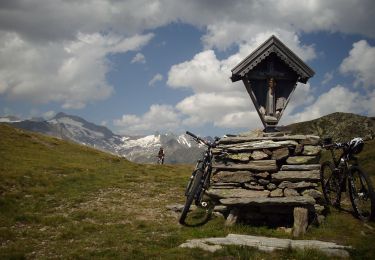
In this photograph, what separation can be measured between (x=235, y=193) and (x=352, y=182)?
4481 mm

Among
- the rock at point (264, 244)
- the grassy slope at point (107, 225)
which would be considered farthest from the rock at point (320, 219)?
the rock at point (264, 244)

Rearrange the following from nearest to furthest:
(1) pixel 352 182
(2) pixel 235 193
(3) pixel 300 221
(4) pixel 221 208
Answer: (3) pixel 300 221, (1) pixel 352 182, (2) pixel 235 193, (4) pixel 221 208

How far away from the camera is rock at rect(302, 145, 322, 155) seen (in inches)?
602

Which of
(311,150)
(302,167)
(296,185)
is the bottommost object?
(296,185)

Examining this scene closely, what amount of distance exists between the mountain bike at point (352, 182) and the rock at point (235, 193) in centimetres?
301

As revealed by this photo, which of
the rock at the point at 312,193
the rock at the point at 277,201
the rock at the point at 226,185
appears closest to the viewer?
the rock at the point at 277,201

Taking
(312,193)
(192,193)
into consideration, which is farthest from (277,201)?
(192,193)

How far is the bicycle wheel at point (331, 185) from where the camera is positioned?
50.0ft

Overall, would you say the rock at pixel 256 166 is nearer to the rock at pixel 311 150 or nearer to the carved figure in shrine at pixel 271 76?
the rock at pixel 311 150

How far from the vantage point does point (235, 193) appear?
49.6 feet

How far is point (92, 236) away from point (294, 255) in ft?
24.3

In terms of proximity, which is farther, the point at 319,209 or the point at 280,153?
the point at 280,153

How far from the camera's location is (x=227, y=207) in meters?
15.4

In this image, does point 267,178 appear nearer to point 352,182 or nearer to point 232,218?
point 232,218
